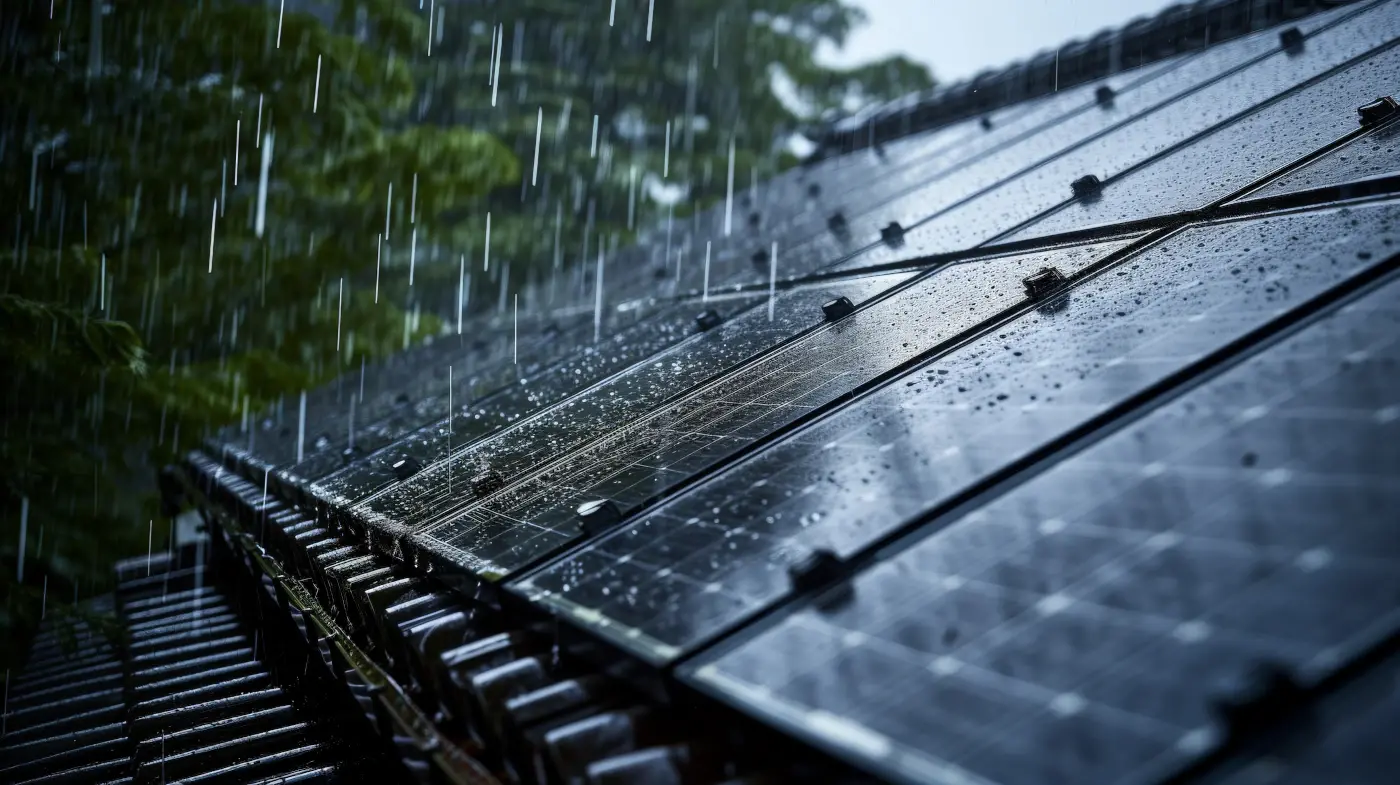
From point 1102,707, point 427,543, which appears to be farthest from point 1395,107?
point 427,543

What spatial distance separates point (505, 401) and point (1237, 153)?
3.91 metres

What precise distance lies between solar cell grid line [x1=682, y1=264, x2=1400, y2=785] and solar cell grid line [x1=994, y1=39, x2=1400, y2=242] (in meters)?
1.79

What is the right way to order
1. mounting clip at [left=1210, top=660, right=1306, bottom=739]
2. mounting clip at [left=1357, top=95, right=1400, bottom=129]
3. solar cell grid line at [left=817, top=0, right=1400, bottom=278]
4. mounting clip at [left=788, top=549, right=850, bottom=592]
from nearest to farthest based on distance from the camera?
mounting clip at [left=1210, top=660, right=1306, bottom=739] < mounting clip at [left=788, top=549, right=850, bottom=592] < mounting clip at [left=1357, top=95, right=1400, bottom=129] < solar cell grid line at [left=817, top=0, right=1400, bottom=278]

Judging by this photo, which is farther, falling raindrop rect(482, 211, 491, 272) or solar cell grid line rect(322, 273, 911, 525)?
falling raindrop rect(482, 211, 491, 272)

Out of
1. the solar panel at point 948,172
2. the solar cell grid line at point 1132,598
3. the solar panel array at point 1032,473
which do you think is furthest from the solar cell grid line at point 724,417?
the solar panel at point 948,172

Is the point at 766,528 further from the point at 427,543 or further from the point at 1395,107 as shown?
the point at 1395,107

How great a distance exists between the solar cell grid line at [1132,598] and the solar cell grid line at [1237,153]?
→ 5.87 feet

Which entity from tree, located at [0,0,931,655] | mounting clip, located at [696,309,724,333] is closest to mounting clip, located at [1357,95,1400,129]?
mounting clip, located at [696,309,724,333]

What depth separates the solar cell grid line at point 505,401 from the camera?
6.06 metres

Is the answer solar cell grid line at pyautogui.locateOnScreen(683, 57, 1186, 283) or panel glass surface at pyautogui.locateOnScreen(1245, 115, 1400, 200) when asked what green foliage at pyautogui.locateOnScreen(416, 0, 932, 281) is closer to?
solar cell grid line at pyautogui.locateOnScreen(683, 57, 1186, 283)

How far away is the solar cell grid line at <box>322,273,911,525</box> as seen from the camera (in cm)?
468

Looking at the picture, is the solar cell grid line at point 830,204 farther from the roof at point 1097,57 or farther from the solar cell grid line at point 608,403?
the solar cell grid line at point 608,403

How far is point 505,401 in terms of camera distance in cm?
664

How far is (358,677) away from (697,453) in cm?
124
